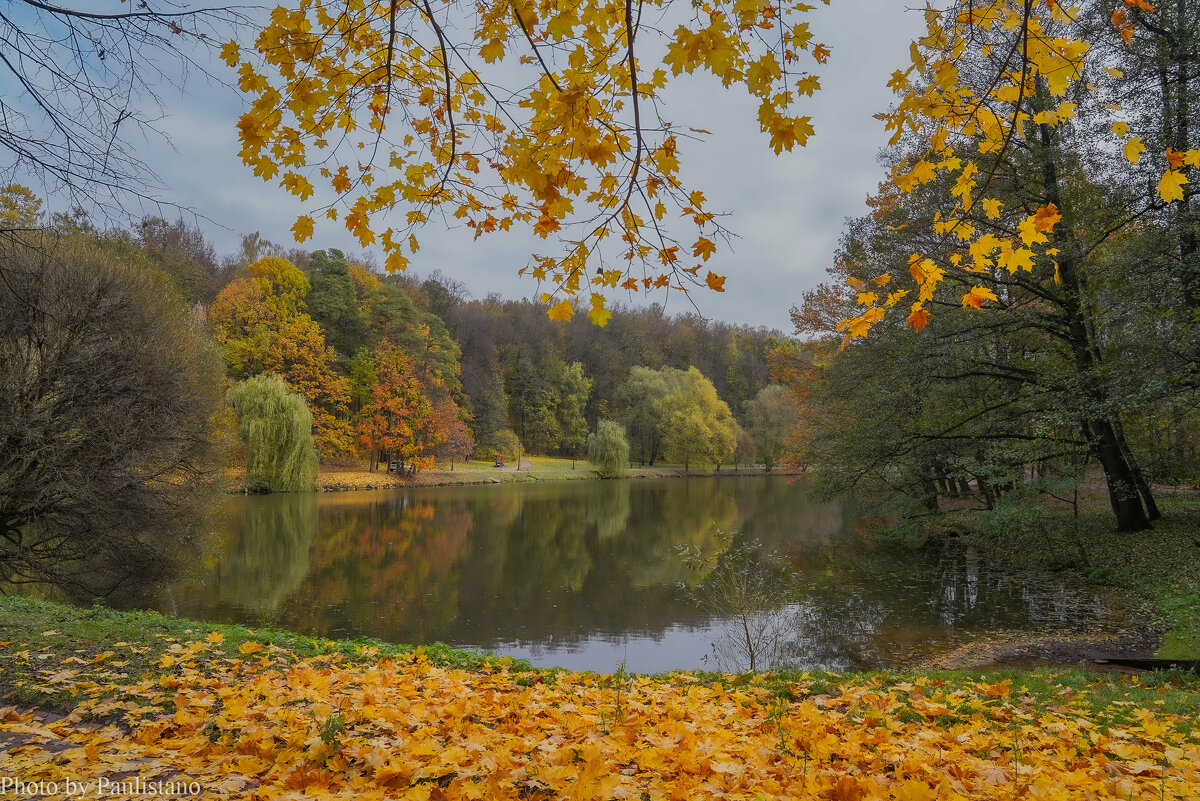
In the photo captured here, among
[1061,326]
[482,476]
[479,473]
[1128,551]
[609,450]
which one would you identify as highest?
[1061,326]

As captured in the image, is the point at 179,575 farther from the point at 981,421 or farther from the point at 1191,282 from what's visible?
the point at 1191,282

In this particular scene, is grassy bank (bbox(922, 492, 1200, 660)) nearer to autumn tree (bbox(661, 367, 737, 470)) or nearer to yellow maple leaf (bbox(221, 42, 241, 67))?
yellow maple leaf (bbox(221, 42, 241, 67))

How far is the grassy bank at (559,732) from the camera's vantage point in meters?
2.28

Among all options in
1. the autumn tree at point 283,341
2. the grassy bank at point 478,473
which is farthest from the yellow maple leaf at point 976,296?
the autumn tree at point 283,341

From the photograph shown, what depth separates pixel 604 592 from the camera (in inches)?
477

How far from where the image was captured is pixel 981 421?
12164 mm

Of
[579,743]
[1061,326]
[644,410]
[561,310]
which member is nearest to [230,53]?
[561,310]

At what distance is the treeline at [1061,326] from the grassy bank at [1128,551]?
0.60 meters

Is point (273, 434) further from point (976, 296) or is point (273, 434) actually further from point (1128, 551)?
point (976, 296)

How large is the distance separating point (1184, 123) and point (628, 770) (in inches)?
439

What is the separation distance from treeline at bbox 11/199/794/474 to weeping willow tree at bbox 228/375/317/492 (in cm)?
15

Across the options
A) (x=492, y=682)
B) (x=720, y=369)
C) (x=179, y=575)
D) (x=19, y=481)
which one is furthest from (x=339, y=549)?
(x=720, y=369)

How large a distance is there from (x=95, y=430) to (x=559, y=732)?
988cm

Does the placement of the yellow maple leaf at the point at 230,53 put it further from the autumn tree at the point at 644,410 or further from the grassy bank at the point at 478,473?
the autumn tree at the point at 644,410
